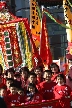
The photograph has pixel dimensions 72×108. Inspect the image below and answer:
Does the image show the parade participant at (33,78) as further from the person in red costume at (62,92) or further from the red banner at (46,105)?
the red banner at (46,105)

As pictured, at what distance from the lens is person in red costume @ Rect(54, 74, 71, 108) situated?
7.48m

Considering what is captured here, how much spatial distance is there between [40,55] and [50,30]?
15.8 m

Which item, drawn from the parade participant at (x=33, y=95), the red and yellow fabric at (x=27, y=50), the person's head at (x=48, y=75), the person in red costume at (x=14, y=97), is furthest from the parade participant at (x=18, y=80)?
Result: the red and yellow fabric at (x=27, y=50)

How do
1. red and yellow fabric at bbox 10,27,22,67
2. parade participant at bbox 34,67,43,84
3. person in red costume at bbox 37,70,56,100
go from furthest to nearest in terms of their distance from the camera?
red and yellow fabric at bbox 10,27,22,67 → parade participant at bbox 34,67,43,84 → person in red costume at bbox 37,70,56,100

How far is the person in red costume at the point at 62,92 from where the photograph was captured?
7476mm

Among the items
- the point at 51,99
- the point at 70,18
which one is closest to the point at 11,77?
the point at 51,99

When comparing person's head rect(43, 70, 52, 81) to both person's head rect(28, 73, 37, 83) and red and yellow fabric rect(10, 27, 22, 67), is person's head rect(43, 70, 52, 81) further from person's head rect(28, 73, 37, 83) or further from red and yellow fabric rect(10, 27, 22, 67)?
red and yellow fabric rect(10, 27, 22, 67)

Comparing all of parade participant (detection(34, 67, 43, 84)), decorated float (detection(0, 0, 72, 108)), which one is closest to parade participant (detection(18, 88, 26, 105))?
parade participant (detection(34, 67, 43, 84))

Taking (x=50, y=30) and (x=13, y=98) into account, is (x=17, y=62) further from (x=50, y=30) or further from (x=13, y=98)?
(x=50, y=30)

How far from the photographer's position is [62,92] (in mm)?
7570

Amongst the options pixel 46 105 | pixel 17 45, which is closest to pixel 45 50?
pixel 17 45

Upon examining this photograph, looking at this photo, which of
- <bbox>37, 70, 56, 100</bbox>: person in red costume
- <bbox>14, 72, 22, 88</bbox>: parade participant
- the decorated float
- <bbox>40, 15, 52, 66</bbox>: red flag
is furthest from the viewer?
<bbox>40, 15, 52, 66</bbox>: red flag

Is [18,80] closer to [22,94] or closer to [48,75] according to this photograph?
[48,75]

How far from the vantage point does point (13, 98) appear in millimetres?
7637
